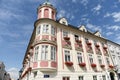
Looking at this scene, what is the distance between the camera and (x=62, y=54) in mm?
19938

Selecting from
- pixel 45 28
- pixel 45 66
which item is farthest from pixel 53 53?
pixel 45 28

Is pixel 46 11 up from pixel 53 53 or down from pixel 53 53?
up

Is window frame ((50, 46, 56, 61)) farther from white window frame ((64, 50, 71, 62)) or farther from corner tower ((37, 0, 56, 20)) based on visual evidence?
corner tower ((37, 0, 56, 20))

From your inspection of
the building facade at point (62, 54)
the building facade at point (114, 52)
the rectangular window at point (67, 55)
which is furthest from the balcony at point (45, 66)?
the building facade at point (114, 52)

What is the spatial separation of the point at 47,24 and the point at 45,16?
191 cm

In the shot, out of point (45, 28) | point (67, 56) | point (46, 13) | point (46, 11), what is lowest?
point (67, 56)

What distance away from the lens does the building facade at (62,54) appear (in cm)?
1794

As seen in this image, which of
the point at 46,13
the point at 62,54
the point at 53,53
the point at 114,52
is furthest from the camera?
the point at 114,52

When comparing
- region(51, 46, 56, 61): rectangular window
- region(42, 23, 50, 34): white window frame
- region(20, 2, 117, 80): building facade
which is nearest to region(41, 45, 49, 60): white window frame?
region(20, 2, 117, 80): building facade

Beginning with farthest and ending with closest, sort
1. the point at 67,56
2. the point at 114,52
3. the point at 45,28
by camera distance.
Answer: the point at 114,52
the point at 67,56
the point at 45,28

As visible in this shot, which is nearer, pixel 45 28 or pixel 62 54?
pixel 62 54

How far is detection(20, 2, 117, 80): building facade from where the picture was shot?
17.9 m

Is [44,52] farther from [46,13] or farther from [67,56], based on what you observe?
[46,13]

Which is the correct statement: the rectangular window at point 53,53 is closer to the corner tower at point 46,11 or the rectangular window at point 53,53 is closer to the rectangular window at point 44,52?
the rectangular window at point 44,52
